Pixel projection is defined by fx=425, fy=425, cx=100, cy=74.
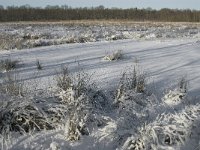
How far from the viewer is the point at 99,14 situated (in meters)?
73.8

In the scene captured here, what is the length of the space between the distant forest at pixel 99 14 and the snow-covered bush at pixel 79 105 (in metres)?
56.9

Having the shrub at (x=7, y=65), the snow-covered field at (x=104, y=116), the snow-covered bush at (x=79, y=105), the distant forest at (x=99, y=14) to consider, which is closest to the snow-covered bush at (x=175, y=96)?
the snow-covered field at (x=104, y=116)

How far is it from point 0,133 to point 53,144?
63 centimetres

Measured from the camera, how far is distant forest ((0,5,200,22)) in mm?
63909

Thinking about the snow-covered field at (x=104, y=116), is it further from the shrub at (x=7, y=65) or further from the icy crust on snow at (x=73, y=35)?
the icy crust on snow at (x=73, y=35)

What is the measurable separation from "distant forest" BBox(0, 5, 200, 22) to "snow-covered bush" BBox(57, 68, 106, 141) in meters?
Answer: 56.9

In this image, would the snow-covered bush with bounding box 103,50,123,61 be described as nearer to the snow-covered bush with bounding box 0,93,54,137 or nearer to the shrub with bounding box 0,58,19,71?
the shrub with bounding box 0,58,19,71

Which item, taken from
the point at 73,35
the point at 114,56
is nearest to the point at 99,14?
the point at 73,35

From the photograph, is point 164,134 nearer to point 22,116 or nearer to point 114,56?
point 22,116

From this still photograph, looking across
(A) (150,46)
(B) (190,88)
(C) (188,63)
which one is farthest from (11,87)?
(A) (150,46)

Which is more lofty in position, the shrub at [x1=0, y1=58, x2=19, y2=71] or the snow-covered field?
the shrub at [x1=0, y1=58, x2=19, y2=71]

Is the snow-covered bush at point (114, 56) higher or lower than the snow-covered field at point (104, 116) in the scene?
higher

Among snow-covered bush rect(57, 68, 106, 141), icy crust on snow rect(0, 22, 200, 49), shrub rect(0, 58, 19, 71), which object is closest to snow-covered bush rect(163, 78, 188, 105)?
snow-covered bush rect(57, 68, 106, 141)

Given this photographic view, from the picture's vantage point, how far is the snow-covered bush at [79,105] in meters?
4.44
